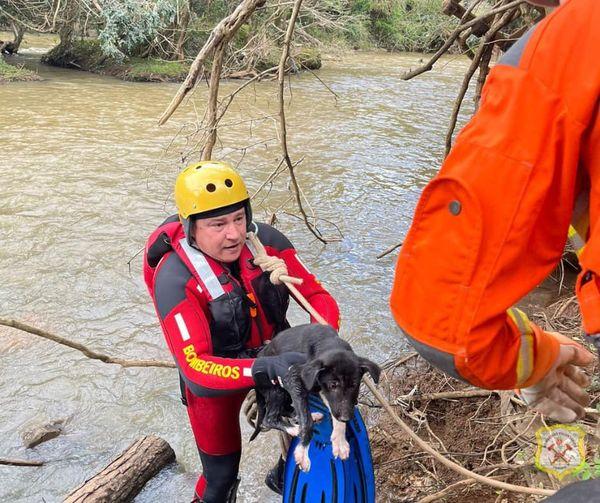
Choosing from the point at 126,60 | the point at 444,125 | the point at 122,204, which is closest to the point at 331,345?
the point at 122,204

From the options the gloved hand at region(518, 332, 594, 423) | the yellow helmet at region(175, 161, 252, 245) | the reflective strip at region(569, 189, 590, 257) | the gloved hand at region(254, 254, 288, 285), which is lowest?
the gloved hand at region(254, 254, 288, 285)

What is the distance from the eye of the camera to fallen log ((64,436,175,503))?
3.66m

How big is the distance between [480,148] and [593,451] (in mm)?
2507

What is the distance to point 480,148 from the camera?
3.69ft

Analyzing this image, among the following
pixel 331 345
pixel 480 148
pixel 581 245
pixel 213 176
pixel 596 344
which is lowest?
pixel 331 345

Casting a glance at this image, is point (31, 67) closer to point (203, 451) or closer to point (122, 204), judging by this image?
point (122, 204)

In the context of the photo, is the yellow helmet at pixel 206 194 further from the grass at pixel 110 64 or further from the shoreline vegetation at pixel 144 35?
the grass at pixel 110 64

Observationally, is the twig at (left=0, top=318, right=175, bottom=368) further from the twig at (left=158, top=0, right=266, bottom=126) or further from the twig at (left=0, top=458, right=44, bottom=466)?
the twig at (left=158, top=0, right=266, bottom=126)

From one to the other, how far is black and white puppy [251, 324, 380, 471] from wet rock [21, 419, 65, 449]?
2.87 m

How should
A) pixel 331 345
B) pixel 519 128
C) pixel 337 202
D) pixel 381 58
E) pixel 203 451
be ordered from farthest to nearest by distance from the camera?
pixel 381 58 → pixel 337 202 → pixel 203 451 → pixel 331 345 → pixel 519 128

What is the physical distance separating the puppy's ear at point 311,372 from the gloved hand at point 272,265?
2.29 ft

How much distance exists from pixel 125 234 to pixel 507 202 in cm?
854

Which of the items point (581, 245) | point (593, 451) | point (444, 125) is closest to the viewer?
point (581, 245)

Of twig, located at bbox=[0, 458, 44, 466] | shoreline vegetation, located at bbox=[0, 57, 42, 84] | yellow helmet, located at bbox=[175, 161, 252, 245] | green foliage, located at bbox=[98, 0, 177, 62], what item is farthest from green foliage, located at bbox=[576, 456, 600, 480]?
shoreline vegetation, located at bbox=[0, 57, 42, 84]
